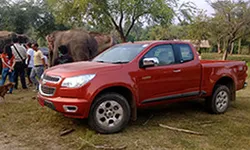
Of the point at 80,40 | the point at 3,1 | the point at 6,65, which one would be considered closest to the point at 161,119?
the point at 6,65

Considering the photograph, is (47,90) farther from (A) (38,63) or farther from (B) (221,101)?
(A) (38,63)

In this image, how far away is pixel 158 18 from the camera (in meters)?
19.6

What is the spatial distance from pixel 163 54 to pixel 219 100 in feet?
6.95

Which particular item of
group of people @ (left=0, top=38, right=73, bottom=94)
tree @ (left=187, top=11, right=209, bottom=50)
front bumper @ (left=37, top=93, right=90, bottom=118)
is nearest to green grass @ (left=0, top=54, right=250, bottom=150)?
front bumper @ (left=37, top=93, right=90, bottom=118)

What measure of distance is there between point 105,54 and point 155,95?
5.30 feet

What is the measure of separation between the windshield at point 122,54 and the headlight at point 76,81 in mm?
1044

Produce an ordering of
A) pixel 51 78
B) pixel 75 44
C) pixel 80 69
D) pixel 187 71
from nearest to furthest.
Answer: pixel 80 69 < pixel 51 78 < pixel 187 71 < pixel 75 44

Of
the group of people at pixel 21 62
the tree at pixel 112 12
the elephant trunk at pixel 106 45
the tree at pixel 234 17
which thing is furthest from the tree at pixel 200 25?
the group of people at pixel 21 62

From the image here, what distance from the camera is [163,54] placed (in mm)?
6344

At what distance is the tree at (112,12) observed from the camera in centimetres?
1823

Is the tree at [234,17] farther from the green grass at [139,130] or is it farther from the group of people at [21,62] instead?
the group of people at [21,62]

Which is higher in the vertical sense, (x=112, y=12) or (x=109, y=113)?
(x=112, y=12)

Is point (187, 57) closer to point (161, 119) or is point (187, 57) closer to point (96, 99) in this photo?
point (161, 119)

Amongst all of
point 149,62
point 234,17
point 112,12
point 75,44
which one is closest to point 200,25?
point 234,17
